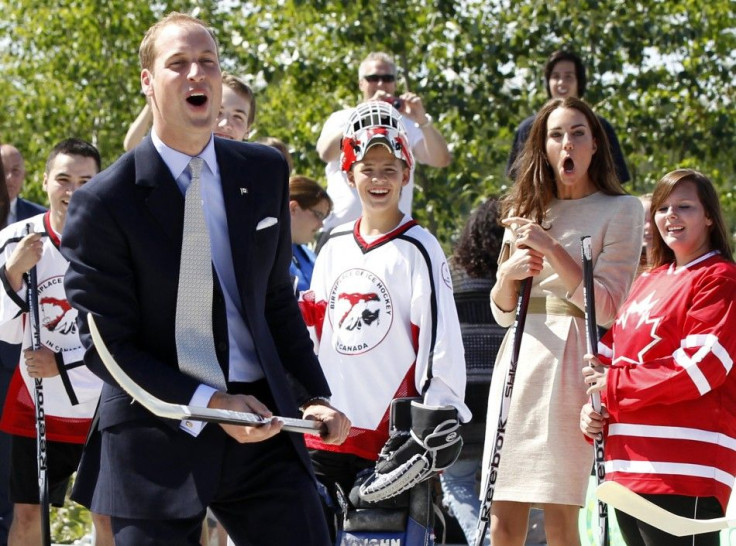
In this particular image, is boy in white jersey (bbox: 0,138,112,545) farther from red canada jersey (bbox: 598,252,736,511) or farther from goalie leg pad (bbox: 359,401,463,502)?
red canada jersey (bbox: 598,252,736,511)

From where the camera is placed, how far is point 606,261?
4.77 metres

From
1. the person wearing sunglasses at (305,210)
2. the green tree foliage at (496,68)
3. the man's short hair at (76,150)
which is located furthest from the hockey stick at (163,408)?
the green tree foliage at (496,68)

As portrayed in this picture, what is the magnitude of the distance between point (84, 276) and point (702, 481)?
6.97ft

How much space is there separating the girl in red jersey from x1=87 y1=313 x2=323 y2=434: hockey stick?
1.66 metres

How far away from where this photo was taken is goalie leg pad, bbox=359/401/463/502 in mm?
4336

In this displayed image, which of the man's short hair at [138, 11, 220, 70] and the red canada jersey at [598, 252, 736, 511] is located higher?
the man's short hair at [138, 11, 220, 70]

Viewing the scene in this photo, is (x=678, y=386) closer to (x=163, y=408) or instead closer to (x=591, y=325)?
(x=591, y=325)

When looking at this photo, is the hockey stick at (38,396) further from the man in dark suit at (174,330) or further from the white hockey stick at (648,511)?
the white hockey stick at (648,511)

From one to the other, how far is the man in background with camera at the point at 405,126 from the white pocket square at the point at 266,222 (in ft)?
11.6

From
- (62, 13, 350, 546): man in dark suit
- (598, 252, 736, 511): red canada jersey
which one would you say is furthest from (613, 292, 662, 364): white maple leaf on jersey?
(62, 13, 350, 546): man in dark suit

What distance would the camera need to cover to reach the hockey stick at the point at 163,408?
115 inches

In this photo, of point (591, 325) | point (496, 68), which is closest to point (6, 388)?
point (591, 325)

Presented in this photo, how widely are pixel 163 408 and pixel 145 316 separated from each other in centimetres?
42

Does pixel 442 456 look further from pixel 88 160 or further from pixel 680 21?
pixel 680 21
